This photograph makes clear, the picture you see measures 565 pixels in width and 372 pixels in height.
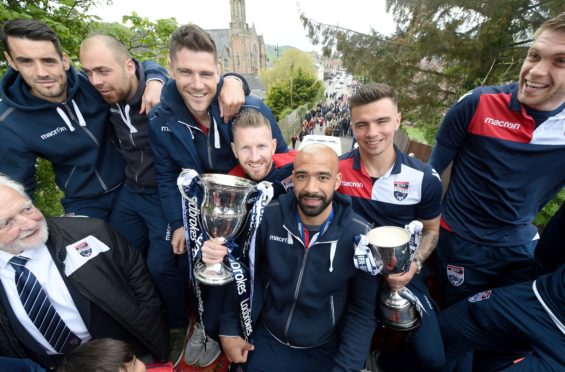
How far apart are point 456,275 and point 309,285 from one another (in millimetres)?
1567

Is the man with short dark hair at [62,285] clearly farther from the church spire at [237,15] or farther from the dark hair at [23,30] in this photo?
the church spire at [237,15]

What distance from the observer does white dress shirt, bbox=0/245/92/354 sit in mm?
2217

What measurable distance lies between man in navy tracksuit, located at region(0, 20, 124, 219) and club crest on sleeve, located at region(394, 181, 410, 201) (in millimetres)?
2952

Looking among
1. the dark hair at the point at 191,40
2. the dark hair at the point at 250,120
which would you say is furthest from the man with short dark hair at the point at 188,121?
the dark hair at the point at 250,120

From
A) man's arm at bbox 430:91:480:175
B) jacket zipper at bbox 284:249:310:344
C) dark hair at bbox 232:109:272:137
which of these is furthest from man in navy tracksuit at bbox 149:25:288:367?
man's arm at bbox 430:91:480:175

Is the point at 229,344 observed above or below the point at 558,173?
below

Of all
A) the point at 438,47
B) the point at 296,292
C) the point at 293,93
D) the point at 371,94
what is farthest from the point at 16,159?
the point at 293,93

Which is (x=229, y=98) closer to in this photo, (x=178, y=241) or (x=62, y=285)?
(x=178, y=241)

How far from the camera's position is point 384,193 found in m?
2.78

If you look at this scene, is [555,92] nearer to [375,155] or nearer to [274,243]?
[375,155]

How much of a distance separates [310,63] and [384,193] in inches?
2288

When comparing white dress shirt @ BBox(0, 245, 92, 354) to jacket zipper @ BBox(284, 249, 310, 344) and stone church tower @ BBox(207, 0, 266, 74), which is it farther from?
stone church tower @ BBox(207, 0, 266, 74)

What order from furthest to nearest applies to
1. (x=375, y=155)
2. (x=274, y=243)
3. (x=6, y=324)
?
(x=375, y=155) → (x=274, y=243) → (x=6, y=324)

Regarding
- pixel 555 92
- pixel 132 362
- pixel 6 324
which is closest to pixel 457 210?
pixel 555 92
